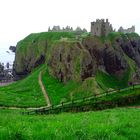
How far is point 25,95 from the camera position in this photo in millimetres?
155625

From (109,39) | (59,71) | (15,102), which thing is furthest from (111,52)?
(15,102)

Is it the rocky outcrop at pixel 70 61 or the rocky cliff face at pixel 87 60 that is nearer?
the rocky outcrop at pixel 70 61

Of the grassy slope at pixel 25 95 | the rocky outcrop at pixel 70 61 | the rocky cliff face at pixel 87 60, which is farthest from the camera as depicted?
the rocky cliff face at pixel 87 60

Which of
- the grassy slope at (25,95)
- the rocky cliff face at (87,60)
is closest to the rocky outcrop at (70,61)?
the rocky cliff face at (87,60)

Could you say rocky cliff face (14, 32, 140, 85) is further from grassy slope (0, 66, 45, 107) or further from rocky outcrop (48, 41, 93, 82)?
grassy slope (0, 66, 45, 107)

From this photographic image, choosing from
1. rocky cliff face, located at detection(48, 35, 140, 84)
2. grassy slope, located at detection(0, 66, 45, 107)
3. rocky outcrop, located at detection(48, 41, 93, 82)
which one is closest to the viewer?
grassy slope, located at detection(0, 66, 45, 107)

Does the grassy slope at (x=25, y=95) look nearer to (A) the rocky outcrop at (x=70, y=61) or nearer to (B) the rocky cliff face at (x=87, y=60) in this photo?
(A) the rocky outcrop at (x=70, y=61)

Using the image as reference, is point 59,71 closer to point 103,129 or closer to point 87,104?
point 87,104

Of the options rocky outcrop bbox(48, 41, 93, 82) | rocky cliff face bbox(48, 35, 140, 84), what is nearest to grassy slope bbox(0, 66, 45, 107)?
rocky outcrop bbox(48, 41, 93, 82)

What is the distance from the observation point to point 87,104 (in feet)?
246

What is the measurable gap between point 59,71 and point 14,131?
556 feet

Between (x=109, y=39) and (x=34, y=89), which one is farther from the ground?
(x=109, y=39)

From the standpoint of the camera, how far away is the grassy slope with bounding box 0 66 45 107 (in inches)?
5216

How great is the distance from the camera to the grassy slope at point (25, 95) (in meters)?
132
